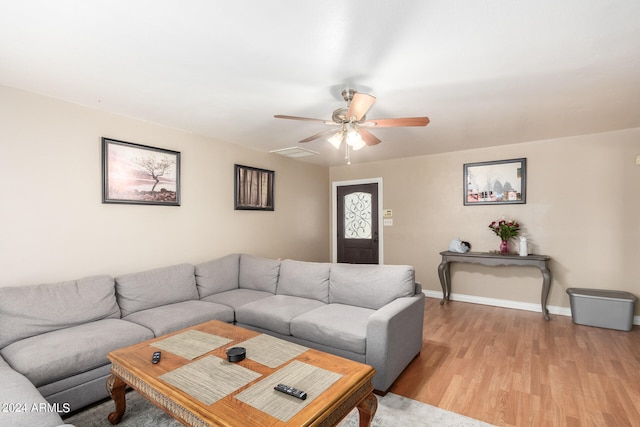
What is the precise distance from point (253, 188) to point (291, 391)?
11.1ft

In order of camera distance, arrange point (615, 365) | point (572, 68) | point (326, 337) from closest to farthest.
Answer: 1. point (572, 68)
2. point (326, 337)
3. point (615, 365)

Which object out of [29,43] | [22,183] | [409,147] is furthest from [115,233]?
[409,147]

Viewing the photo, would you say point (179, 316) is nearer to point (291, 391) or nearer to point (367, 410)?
point (291, 391)

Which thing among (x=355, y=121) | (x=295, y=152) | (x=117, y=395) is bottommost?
(x=117, y=395)

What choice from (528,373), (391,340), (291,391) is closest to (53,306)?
(291,391)

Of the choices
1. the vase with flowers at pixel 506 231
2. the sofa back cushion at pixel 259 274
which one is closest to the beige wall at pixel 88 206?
the sofa back cushion at pixel 259 274

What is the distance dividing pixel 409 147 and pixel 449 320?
94.2 inches

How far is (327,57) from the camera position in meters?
1.97

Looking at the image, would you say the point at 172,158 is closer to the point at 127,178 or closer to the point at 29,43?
the point at 127,178

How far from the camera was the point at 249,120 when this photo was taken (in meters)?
3.26

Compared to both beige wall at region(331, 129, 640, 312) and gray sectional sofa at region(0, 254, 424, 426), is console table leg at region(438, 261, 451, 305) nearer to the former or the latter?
beige wall at region(331, 129, 640, 312)

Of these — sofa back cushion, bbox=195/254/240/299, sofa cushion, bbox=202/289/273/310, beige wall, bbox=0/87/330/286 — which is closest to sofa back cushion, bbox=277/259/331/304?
sofa cushion, bbox=202/289/273/310

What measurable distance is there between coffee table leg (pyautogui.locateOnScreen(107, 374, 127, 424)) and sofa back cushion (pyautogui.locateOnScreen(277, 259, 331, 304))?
69.3 inches

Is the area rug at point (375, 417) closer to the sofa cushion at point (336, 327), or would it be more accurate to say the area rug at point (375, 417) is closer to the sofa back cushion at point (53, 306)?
the sofa cushion at point (336, 327)
